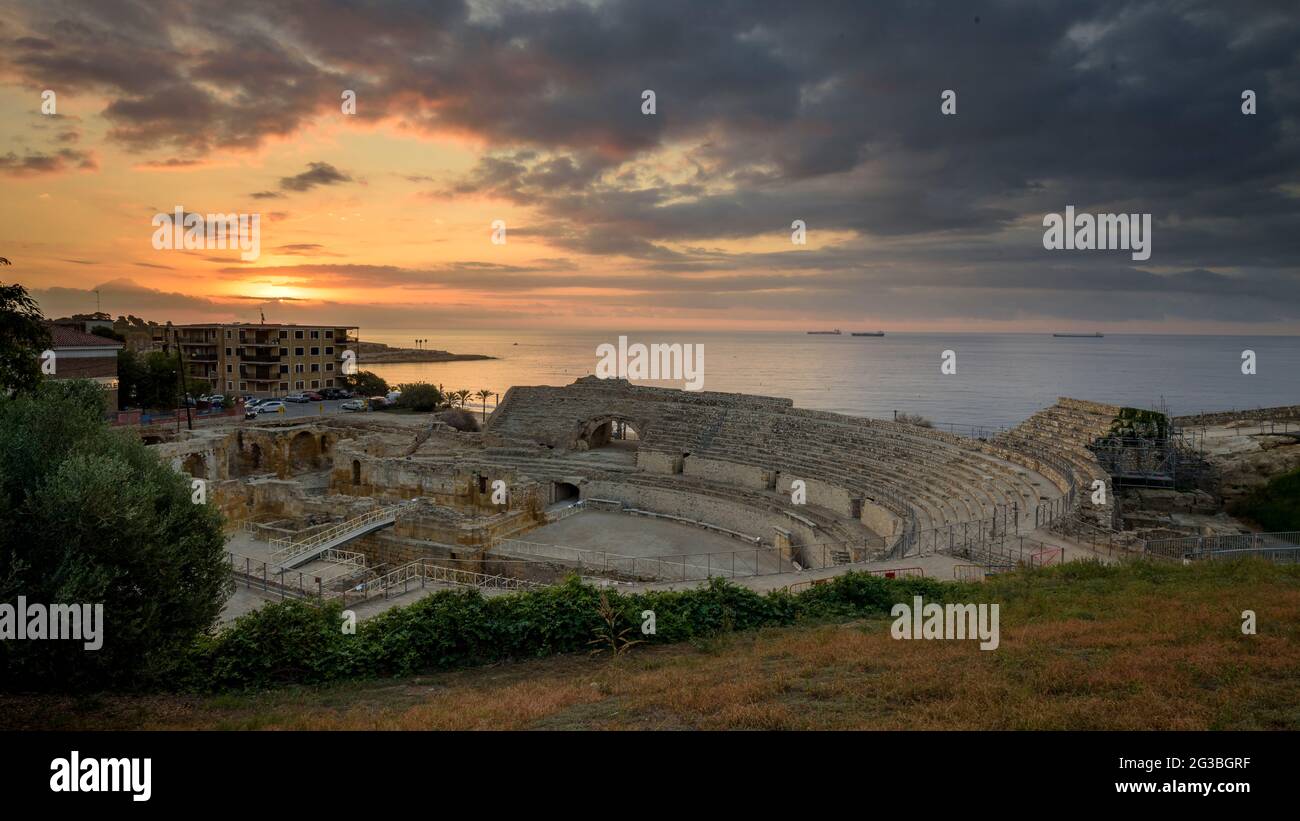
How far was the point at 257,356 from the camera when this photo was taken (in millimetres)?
71625

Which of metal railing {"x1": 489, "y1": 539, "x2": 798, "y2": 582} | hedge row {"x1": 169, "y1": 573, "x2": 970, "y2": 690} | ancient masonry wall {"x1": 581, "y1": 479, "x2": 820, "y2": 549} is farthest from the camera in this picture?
ancient masonry wall {"x1": 581, "y1": 479, "x2": 820, "y2": 549}

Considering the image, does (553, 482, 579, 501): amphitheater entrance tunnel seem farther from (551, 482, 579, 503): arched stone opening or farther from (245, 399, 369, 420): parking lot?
(245, 399, 369, 420): parking lot

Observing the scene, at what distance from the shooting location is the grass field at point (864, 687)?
8305 millimetres

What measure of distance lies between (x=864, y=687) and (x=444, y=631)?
7.31m

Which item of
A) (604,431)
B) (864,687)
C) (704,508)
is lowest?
(704,508)

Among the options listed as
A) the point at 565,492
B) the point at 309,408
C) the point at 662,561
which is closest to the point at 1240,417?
the point at 662,561

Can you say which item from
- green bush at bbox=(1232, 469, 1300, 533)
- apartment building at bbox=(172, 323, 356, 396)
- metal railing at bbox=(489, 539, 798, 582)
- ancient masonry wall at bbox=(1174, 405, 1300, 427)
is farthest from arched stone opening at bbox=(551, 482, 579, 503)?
apartment building at bbox=(172, 323, 356, 396)

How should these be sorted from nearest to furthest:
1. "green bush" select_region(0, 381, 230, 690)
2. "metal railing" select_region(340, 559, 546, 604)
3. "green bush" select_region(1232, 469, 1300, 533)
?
"green bush" select_region(0, 381, 230, 690)
"metal railing" select_region(340, 559, 546, 604)
"green bush" select_region(1232, 469, 1300, 533)

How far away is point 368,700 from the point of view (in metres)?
10.7

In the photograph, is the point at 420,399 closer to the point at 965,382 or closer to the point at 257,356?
the point at 257,356

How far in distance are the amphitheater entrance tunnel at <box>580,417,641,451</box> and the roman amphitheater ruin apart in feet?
0.67

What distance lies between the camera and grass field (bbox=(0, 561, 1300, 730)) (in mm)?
8305

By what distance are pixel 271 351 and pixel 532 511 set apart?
2097 inches

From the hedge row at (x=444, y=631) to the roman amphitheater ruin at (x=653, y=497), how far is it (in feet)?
16.7
